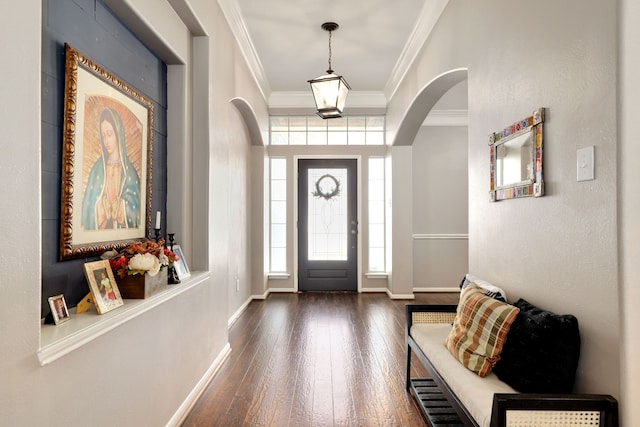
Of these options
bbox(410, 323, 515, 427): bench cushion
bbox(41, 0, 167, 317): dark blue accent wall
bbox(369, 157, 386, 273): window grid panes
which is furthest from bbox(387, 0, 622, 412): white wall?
bbox(369, 157, 386, 273): window grid panes

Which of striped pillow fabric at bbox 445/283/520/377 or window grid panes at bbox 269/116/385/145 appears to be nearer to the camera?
striped pillow fabric at bbox 445/283/520/377

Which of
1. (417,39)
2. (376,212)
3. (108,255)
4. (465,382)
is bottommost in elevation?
(465,382)

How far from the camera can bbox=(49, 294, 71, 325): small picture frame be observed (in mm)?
1465

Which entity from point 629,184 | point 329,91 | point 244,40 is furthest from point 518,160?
point 244,40

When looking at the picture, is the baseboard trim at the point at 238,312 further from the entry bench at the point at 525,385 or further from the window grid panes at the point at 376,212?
the entry bench at the point at 525,385

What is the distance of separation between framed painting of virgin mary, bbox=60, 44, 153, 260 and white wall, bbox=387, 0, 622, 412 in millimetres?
2014

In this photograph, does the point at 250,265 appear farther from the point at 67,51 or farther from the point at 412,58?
the point at 67,51

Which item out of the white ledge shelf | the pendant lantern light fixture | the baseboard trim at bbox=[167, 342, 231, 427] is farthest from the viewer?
the pendant lantern light fixture

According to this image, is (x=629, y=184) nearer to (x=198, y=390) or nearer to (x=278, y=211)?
(x=198, y=390)

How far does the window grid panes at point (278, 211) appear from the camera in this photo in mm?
5863

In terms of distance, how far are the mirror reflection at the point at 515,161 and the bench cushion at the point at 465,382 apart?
0.93 meters

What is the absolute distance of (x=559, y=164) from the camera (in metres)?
1.66

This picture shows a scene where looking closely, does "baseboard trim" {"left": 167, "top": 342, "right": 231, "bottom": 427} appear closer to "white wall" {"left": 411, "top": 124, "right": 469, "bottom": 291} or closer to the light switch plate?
the light switch plate

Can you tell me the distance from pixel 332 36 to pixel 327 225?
109 inches
